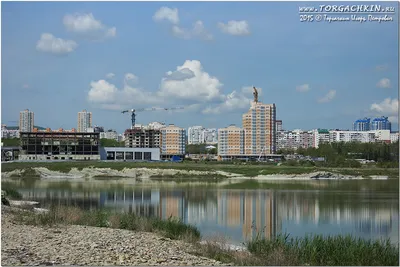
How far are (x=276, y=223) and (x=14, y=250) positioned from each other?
1600 cm

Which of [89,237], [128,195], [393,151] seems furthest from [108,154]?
[89,237]

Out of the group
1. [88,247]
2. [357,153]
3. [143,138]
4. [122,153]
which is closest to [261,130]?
[357,153]

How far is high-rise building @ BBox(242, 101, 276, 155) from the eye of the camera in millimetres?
135750

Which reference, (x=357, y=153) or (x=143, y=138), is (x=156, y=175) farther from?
(x=143, y=138)

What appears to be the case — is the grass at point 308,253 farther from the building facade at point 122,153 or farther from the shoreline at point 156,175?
the building facade at point 122,153

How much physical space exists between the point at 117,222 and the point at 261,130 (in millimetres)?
118693

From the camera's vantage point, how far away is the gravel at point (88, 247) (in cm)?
1223

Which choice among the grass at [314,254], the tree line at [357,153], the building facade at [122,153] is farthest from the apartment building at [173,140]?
the grass at [314,254]

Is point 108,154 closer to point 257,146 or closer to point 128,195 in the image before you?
point 257,146

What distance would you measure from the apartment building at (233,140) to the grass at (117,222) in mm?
120107

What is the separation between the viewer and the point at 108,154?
109938 millimetres

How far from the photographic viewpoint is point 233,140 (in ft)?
464

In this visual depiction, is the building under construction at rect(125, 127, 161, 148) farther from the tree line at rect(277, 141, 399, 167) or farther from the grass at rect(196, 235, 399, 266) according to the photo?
the grass at rect(196, 235, 399, 266)

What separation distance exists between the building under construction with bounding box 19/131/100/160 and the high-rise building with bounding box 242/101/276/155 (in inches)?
1858
